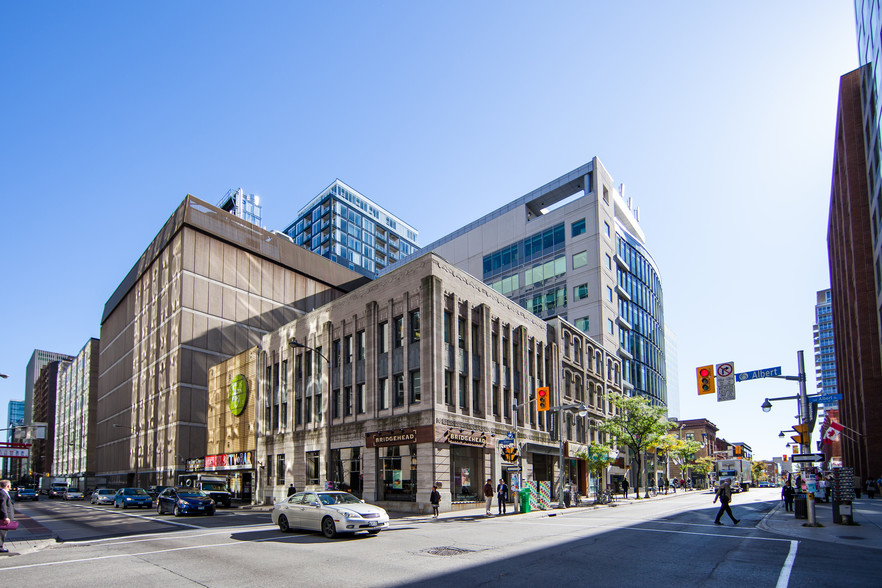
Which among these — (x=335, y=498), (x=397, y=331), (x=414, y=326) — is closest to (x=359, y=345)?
(x=397, y=331)

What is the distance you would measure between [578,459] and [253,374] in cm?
2827

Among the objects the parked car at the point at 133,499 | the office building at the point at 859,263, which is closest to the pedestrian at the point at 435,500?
the parked car at the point at 133,499

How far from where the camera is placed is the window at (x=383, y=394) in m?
35.5

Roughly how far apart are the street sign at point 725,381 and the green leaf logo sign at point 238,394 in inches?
1495

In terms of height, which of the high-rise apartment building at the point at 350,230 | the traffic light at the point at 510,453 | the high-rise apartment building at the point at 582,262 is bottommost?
the traffic light at the point at 510,453

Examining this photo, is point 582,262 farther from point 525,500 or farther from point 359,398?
point 525,500

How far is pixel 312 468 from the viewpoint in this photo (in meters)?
40.6

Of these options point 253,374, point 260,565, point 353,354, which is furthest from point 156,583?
point 253,374

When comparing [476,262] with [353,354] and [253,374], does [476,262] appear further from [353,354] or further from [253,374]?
[353,354]

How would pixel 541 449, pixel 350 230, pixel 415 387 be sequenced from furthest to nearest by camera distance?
pixel 350 230 → pixel 541 449 → pixel 415 387

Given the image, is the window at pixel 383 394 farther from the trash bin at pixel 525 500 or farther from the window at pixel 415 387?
the trash bin at pixel 525 500

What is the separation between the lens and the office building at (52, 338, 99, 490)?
358ft

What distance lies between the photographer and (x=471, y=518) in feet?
90.6

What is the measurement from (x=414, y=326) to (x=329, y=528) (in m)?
16.9
